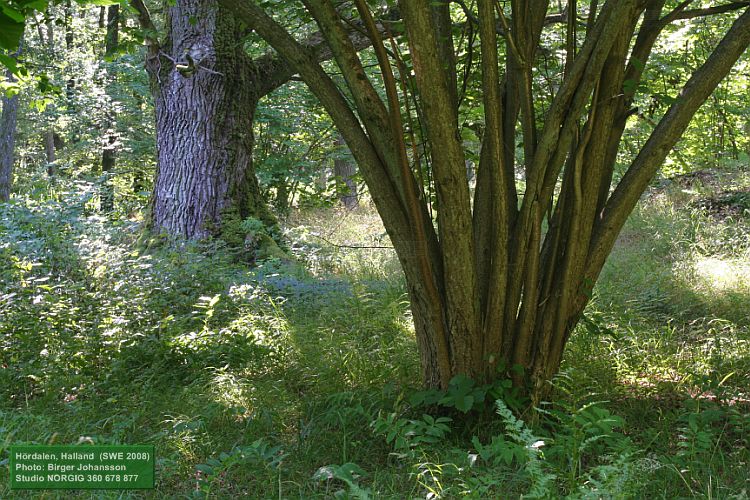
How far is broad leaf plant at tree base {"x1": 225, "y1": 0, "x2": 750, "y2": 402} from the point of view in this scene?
10.2 ft

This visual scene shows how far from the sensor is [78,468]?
297cm

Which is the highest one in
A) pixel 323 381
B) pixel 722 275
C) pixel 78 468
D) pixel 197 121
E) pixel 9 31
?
pixel 197 121

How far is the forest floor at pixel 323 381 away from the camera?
9.29 feet

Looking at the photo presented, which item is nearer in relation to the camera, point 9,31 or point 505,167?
point 9,31

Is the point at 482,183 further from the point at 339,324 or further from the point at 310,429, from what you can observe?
the point at 339,324

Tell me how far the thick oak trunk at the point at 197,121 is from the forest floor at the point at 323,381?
0.67 metres

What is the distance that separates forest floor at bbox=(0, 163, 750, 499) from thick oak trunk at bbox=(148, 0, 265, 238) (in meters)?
0.67

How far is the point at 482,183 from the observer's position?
3551mm

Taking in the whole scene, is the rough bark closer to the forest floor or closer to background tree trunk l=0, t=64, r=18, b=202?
the forest floor

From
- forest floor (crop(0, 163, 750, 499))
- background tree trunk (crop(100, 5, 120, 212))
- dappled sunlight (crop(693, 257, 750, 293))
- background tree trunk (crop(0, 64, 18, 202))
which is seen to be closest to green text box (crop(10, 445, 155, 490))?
forest floor (crop(0, 163, 750, 499))

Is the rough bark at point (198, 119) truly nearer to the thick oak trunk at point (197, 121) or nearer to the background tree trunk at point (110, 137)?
the thick oak trunk at point (197, 121)

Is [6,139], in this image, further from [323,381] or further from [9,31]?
[9,31]

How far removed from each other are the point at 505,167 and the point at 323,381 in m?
1.87

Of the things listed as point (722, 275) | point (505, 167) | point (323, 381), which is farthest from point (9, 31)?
point (722, 275)
